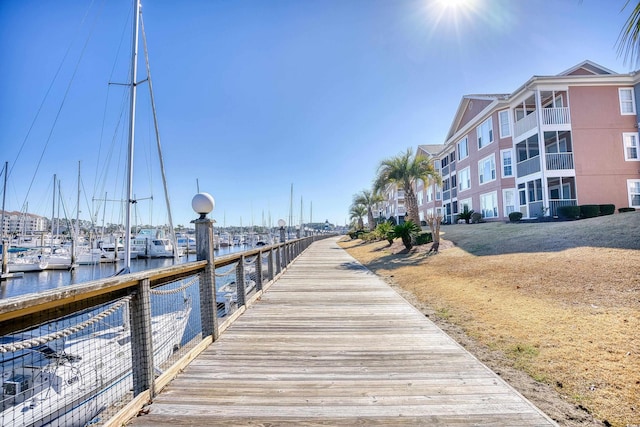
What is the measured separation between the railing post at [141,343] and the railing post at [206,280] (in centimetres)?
130

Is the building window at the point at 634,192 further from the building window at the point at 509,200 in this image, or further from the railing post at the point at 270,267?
the railing post at the point at 270,267

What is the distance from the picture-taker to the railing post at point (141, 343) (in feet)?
8.64

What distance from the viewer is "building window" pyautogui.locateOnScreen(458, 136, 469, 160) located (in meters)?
27.1

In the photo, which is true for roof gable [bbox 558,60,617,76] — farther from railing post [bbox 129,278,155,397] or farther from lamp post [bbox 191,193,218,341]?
railing post [bbox 129,278,155,397]

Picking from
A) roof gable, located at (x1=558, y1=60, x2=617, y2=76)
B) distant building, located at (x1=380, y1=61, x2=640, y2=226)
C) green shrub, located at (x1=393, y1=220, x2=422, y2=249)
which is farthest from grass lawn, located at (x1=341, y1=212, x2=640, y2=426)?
roof gable, located at (x1=558, y1=60, x2=617, y2=76)

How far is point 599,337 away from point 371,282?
5509 millimetres

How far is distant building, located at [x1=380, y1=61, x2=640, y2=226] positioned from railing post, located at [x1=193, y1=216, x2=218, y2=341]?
1976cm

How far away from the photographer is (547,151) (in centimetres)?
1947

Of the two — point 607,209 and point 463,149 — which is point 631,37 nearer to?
point 607,209

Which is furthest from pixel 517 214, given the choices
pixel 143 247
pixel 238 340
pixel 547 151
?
pixel 143 247

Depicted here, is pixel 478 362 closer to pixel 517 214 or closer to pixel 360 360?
pixel 360 360

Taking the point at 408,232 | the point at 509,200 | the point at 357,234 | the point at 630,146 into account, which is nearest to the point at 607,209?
the point at 630,146

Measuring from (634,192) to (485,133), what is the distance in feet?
31.7

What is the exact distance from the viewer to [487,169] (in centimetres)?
2328
